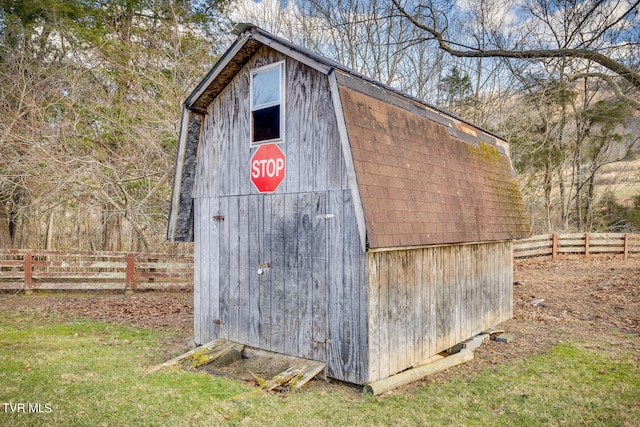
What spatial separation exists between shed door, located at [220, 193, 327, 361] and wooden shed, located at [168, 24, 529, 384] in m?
0.02

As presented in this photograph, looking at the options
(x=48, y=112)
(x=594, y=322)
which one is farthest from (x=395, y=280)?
(x=48, y=112)

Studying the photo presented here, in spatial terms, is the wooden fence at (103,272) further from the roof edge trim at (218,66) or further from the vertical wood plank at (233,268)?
the roof edge trim at (218,66)

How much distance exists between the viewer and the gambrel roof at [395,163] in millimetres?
5285

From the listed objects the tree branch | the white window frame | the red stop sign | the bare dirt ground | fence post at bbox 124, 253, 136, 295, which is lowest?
the bare dirt ground

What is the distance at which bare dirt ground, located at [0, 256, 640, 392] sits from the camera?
7.40m

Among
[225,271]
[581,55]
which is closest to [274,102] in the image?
[225,271]

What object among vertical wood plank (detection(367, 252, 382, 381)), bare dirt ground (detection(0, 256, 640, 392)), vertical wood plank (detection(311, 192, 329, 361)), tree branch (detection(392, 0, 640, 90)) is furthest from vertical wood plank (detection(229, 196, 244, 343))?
tree branch (detection(392, 0, 640, 90))

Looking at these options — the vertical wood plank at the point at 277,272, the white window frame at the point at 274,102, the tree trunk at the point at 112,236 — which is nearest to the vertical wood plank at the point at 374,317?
the vertical wood plank at the point at 277,272

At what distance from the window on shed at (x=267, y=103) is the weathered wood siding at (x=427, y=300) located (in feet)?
8.06

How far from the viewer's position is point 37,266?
12211 mm

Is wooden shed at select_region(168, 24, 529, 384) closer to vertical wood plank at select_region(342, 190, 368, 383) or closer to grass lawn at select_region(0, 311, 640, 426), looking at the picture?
vertical wood plank at select_region(342, 190, 368, 383)

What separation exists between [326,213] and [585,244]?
56.3 feet

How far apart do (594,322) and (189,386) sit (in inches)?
325

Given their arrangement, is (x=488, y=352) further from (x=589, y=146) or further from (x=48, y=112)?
(x=589, y=146)
